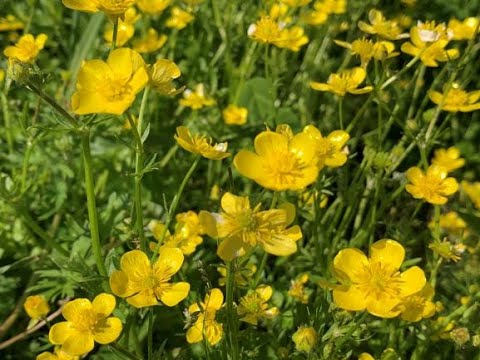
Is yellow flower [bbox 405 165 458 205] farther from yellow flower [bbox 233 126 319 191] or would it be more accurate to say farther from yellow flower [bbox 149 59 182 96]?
yellow flower [bbox 149 59 182 96]

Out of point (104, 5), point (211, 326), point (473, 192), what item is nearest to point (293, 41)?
point (473, 192)

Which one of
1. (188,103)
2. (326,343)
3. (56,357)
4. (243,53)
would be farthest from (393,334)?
(243,53)

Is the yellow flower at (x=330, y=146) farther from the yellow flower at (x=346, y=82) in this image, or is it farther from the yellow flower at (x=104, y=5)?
the yellow flower at (x=104, y=5)

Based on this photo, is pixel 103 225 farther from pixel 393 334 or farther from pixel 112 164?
pixel 393 334

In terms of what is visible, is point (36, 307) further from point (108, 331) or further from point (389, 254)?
point (389, 254)

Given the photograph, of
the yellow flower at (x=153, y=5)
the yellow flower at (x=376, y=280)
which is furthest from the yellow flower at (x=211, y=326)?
the yellow flower at (x=153, y=5)
